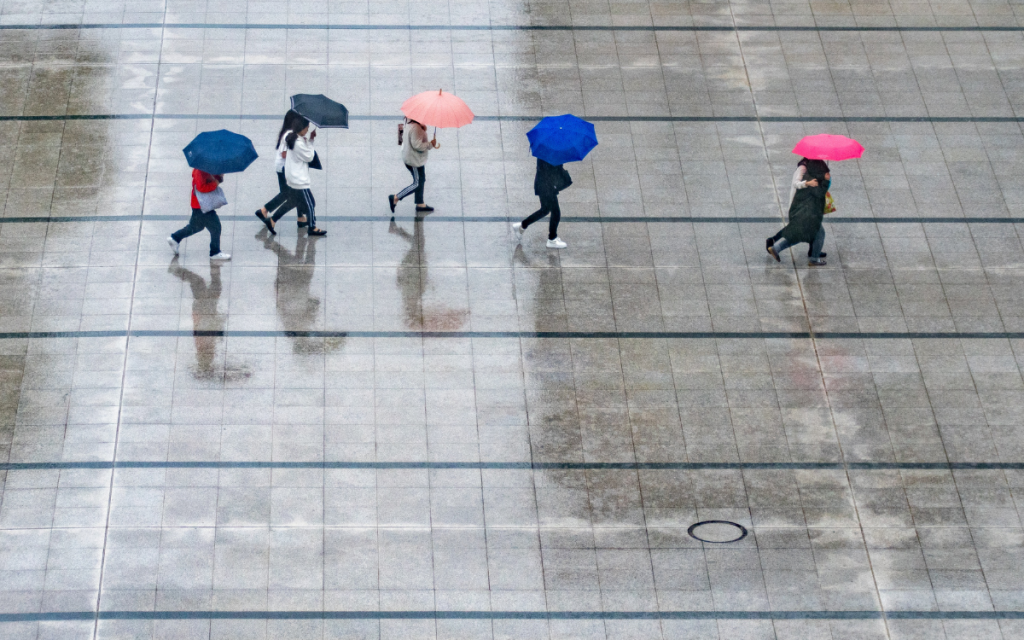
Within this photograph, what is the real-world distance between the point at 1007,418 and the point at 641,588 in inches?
163

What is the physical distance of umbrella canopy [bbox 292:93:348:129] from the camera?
1224 centimetres

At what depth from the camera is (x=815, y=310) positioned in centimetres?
1246

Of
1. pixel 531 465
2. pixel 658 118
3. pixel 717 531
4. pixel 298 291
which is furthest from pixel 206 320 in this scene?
pixel 658 118

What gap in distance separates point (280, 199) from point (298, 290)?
107 centimetres

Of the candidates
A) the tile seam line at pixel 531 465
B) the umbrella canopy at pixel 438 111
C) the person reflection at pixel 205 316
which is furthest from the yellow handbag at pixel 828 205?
the person reflection at pixel 205 316

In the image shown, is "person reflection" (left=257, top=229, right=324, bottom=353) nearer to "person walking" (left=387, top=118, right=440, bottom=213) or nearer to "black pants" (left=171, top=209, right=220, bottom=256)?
"black pants" (left=171, top=209, right=220, bottom=256)

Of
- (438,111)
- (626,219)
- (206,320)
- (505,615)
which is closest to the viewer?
(505,615)

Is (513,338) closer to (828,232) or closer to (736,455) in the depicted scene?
(736,455)

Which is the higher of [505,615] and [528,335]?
[528,335]

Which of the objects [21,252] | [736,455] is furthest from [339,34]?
[736,455]

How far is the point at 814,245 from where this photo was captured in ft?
42.1

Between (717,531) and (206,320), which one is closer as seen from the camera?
(717,531)

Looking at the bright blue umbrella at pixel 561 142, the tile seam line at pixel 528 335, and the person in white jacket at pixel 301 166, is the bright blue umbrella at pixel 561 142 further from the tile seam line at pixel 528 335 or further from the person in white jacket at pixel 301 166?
the person in white jacket at pixel 301 166

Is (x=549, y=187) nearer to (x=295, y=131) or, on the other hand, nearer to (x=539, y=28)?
(x=295, y=131)
